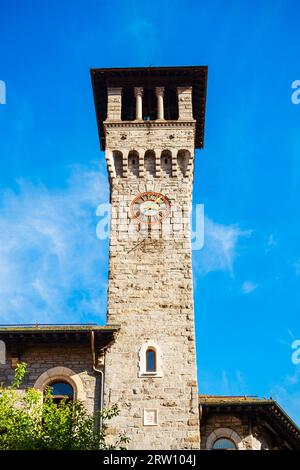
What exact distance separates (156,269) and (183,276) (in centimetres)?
109

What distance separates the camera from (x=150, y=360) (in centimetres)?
2353

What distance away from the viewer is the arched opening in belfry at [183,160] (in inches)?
1102

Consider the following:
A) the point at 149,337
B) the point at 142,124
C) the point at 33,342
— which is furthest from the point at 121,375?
the point at 142,124

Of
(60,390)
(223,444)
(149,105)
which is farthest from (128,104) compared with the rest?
(223,444)

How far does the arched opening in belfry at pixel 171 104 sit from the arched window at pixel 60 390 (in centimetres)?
1346

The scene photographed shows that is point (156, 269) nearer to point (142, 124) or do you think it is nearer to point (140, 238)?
point (140, 238)

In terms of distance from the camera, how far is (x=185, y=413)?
22234mm

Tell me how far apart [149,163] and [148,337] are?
8051 millimetres

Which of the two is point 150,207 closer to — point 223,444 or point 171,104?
point 171,104

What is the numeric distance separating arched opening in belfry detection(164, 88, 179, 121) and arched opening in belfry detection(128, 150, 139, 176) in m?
3.09

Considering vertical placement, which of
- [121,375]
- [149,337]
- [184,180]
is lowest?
[121,375]

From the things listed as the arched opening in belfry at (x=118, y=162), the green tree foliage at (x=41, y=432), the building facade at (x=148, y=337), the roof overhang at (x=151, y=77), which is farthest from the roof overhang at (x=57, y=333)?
the roof overhang at (x=151, y=77)

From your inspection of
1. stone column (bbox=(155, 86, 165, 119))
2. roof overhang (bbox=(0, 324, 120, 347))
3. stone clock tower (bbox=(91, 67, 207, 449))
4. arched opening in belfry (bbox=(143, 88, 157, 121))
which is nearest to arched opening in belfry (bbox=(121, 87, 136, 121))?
stone clock tower (bbox=(91, 67, 207, 449))
